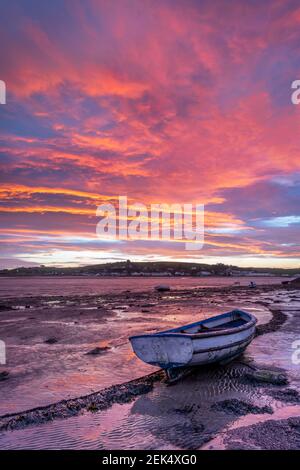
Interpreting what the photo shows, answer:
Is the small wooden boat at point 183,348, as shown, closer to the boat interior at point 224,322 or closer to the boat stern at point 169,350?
the boat stern at point 169,350

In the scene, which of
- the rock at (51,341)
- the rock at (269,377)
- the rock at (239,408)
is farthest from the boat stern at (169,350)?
the rock at (51,341)

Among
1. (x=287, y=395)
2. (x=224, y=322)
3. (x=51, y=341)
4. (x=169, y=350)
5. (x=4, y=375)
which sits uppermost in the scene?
(x=169, y=350)

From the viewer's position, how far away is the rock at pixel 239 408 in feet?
28.0

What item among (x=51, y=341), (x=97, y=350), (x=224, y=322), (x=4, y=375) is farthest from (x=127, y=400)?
(x=51, y=341)

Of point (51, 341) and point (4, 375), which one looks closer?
point (4, 375)

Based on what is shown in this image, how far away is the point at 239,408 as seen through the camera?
28.5 ft

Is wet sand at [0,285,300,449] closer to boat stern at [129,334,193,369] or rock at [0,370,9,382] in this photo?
rock at [0,370,9,382]

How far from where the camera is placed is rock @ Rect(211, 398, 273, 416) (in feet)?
28.0

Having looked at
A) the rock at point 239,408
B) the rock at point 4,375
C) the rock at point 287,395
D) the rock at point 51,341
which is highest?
the rock at point 239,408

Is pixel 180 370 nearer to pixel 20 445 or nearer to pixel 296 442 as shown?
pixel 296 442

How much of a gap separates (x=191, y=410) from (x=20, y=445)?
13.1ft

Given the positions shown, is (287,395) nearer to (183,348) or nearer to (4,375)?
Answer: (183,348)

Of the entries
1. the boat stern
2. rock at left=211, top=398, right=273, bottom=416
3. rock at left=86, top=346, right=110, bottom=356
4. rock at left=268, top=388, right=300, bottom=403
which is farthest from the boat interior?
rock at left=211, top=398, right=273, bottom=416
